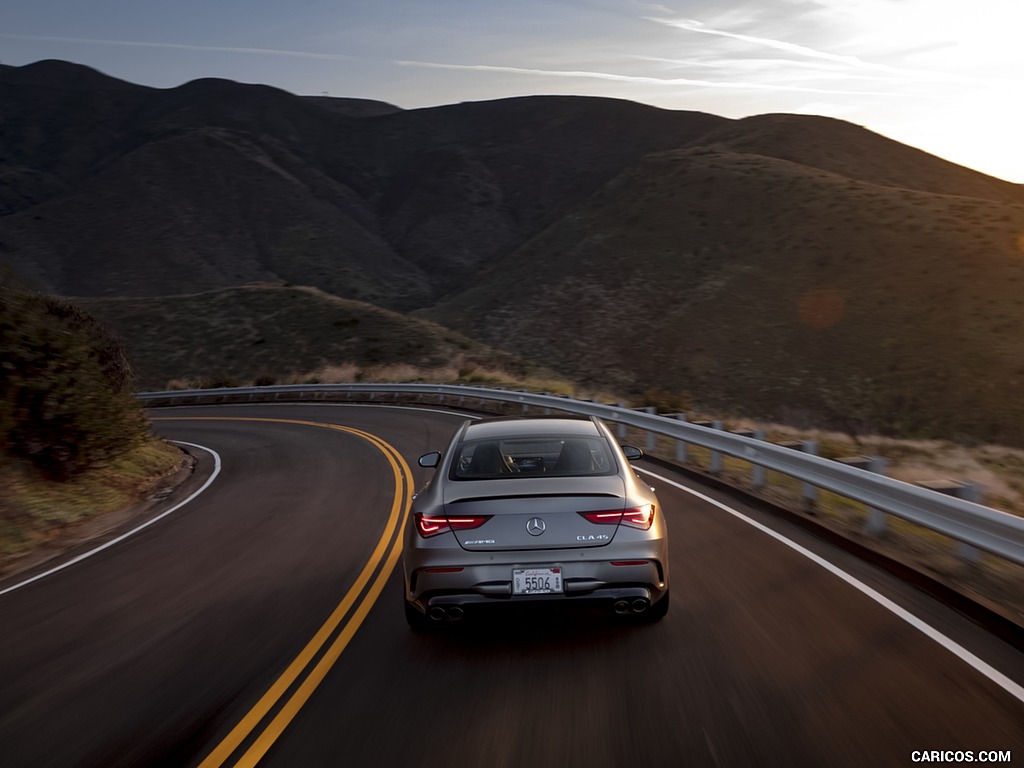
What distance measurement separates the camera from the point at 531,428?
6609 millimetres

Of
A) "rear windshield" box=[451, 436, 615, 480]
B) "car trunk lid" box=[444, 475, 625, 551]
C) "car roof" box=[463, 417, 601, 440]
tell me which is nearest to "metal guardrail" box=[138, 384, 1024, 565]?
"car roof" box=[463, 417, 601, 440]

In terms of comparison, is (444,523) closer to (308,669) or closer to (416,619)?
(416,619)

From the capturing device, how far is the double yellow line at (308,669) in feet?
13.8

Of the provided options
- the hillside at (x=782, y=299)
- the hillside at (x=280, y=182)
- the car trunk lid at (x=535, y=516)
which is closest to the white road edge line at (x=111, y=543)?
the car trunk lid at (x=535, y=516)

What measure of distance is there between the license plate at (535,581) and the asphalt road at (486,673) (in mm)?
445

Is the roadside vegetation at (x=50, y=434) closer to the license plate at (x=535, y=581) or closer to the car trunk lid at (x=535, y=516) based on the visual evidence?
the car trunk lid at (x=535, y=516)

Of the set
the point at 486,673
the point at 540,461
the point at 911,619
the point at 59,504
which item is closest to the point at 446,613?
the point at 486,673

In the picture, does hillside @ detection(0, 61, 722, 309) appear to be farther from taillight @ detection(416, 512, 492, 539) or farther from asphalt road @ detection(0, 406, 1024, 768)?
taillight @ detection(416, 512, 492, 539)

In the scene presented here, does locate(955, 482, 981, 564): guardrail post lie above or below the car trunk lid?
below

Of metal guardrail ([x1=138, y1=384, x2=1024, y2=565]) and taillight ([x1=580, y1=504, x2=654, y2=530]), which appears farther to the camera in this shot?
metal guardrail ([x1=138, y1=384, x2=1024, y2=565])

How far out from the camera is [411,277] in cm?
9969

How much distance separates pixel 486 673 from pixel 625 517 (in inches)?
50.5

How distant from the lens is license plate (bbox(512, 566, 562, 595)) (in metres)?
5.19

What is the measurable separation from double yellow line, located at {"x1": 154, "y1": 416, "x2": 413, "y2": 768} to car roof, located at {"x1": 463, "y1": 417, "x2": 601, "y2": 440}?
63.7 inches
